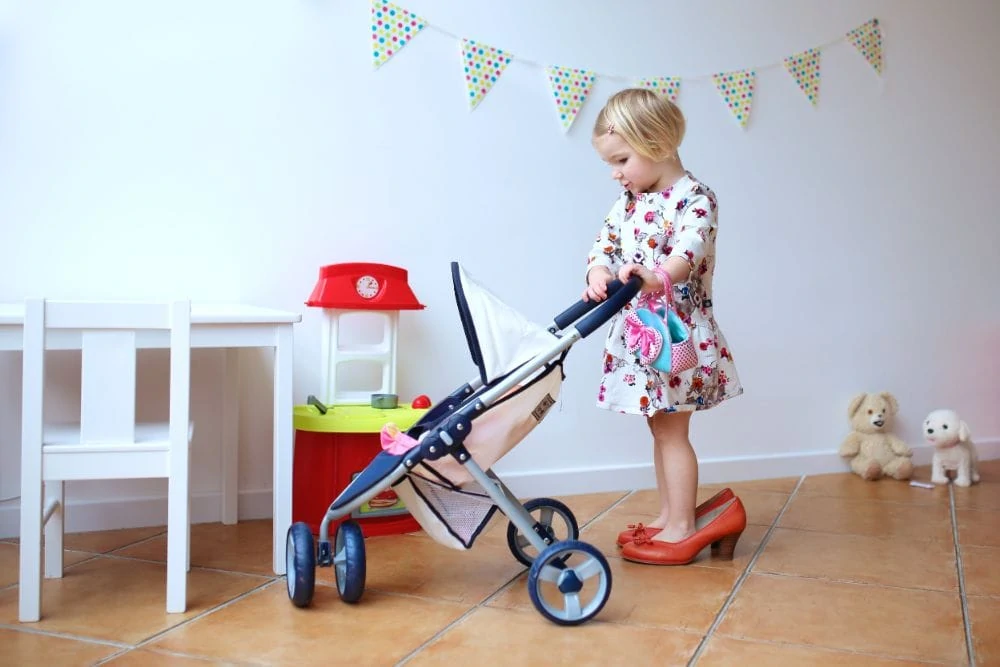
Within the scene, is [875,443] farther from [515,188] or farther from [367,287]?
[367,287]

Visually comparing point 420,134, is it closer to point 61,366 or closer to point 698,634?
point 61,366

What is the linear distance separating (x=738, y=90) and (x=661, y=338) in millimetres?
1436

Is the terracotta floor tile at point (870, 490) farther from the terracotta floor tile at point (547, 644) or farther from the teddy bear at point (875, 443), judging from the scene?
the terracotta floor tile at point (547, 644)

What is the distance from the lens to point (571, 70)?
115 inches

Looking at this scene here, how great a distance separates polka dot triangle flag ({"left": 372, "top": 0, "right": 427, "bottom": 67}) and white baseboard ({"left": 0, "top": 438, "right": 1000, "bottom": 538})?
1.26 meters

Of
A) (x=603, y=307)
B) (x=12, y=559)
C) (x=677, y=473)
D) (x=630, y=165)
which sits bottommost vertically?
(x=12, y=559)

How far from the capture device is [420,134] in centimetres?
275

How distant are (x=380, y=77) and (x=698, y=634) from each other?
172 cm

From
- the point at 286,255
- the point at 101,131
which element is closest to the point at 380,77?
the point at 286,255

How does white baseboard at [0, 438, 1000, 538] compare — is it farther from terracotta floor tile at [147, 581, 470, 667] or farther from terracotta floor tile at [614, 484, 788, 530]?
terracotta floor tile at [147, 581, 470, 667]

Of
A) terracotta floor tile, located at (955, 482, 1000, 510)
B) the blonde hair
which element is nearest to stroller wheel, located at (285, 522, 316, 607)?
the blonde hair

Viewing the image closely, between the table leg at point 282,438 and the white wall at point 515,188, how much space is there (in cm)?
58

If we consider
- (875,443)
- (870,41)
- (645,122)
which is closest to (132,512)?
(645,122)

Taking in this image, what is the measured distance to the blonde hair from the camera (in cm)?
208
